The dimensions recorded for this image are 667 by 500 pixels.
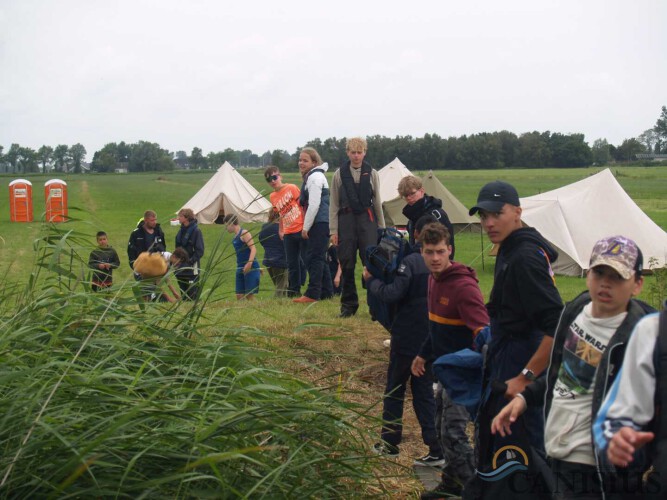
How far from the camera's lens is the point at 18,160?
13325 cm

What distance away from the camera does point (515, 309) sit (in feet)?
12.0

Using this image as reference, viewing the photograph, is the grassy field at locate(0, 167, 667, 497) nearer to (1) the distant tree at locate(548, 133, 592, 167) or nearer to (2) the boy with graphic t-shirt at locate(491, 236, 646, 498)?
(2) the boy with graphic t-shirt at locate(491, 236, 646, 498)

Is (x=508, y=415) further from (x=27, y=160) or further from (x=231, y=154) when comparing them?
(x=27, y=160)

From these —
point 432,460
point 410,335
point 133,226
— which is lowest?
point 133,226

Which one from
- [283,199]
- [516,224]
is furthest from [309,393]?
[283,199]

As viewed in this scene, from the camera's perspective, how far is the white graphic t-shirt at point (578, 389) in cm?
295

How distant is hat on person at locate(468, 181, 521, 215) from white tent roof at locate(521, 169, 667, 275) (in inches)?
514

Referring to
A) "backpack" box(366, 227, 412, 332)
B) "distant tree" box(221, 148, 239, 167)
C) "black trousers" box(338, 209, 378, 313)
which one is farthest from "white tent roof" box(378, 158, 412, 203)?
"backpack" box(366, 227, 412, 332)

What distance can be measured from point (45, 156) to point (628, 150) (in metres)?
87.3

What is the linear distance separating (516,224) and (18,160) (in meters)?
141

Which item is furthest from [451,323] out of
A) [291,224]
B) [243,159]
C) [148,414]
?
[243,159]

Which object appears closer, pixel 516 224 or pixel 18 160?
pixel 516 224

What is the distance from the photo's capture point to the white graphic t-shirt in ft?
9.69

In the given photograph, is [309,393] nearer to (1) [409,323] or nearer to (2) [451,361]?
(2) [451,361]
